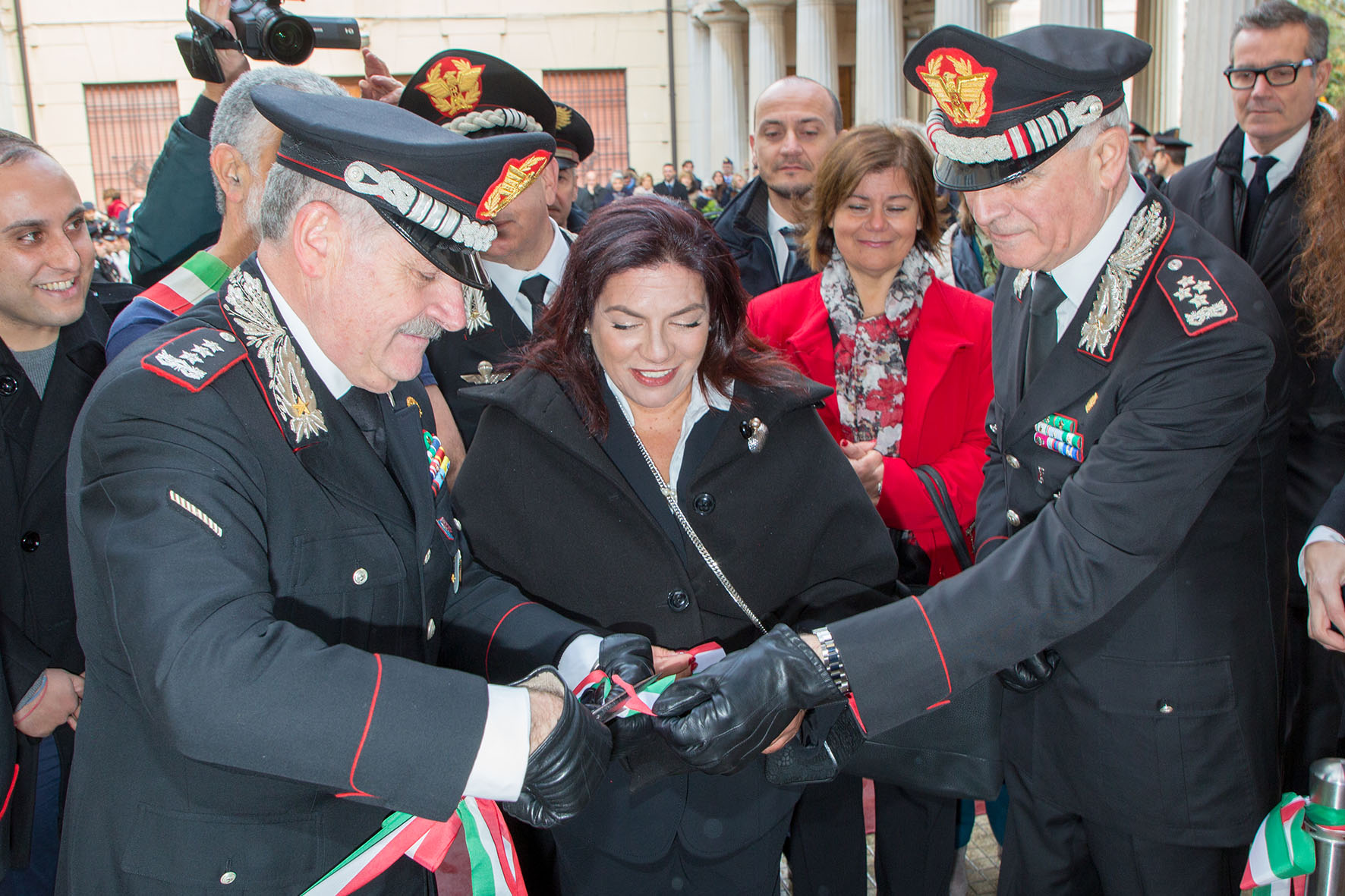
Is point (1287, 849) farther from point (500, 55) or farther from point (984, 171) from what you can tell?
point (500, 55)

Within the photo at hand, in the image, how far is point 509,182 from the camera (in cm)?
161

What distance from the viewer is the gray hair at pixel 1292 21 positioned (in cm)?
395

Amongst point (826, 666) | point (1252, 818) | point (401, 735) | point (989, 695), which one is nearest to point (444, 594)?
point (401, 735)

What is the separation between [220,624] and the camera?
125 cm

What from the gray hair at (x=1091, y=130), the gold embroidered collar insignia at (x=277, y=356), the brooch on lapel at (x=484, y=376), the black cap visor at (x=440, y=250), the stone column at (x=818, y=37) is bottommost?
the brooch on lapel at (x=484, y=376)

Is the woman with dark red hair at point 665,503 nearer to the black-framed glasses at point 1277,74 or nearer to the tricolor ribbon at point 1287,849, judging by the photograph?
the tricolor ribbon at point 1287,849

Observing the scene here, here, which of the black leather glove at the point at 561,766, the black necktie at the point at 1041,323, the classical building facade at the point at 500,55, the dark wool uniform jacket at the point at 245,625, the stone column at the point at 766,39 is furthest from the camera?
the classical building facade at the point at 500,55

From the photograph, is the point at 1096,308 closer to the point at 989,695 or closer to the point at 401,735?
the point at 989,695

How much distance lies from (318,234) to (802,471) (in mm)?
1161

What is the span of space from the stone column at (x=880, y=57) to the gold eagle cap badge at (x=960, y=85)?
45.6 feet

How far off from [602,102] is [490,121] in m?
26.5

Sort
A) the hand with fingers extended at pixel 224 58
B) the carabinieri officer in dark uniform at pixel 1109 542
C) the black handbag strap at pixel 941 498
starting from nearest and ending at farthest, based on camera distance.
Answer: the carabinieri officer in dark uniform at pixel 1109 542
the black handbag strap at pixel 941 498
the hand with fingers extended at pixel 224 58

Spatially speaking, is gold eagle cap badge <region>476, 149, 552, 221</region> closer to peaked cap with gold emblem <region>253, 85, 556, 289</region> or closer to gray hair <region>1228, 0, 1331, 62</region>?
peaked cap with gold emblem <region>253, 85, 556, 289</region>

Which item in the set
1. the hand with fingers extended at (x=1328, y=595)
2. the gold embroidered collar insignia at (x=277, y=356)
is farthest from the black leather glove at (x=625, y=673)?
the hand with fingers extended at (x=1328, y=595)
